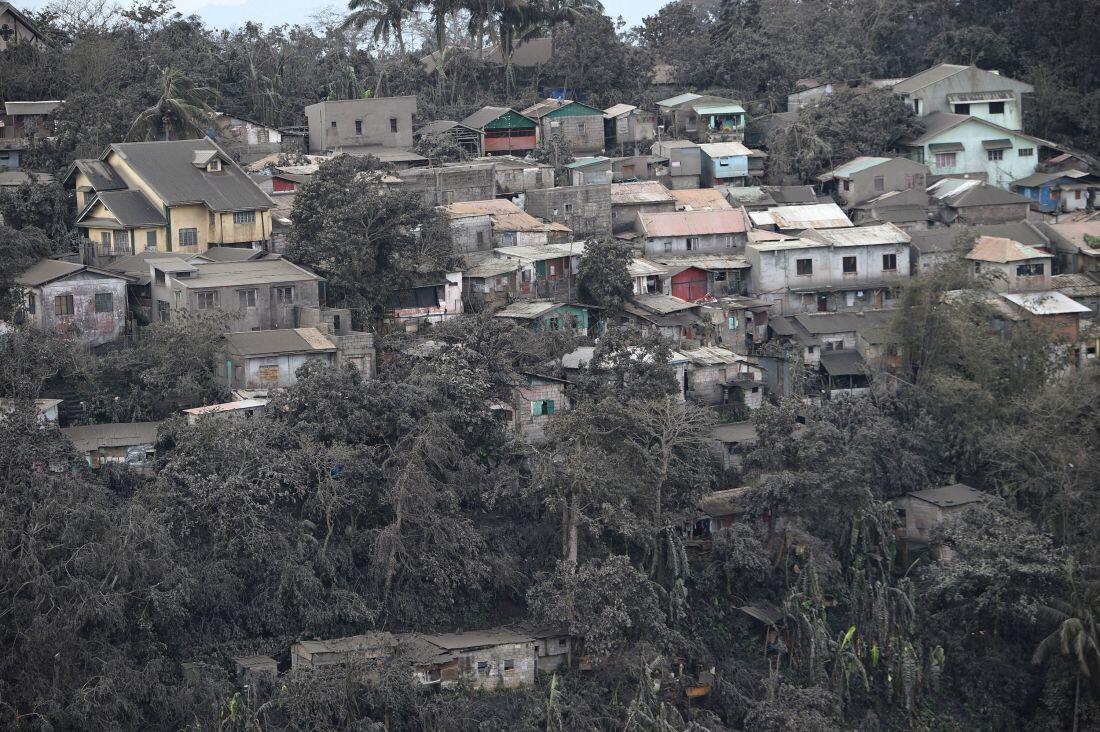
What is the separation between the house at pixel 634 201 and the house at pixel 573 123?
4.14 m

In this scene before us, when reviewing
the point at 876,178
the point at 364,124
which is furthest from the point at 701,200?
the point at 364,124

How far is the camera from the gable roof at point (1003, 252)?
33.8 metres

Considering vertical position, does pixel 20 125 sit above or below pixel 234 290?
above

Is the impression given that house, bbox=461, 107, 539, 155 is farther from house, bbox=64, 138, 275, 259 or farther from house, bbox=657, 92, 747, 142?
house, bbox=64, 138, 275, 259

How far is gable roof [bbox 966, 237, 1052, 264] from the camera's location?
33812mm

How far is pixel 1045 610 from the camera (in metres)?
23.8

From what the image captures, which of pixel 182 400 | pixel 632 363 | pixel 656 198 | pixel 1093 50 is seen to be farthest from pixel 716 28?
pixel 182 400

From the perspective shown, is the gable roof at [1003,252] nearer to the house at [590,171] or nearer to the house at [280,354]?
the house at [590,171]

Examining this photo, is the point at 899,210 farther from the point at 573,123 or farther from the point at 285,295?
the point at 285,295

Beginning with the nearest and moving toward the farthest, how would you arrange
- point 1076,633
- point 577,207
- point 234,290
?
point 1076,633
point 234,290
point 577,207

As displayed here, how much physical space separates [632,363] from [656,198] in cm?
1064

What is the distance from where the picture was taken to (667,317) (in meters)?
31.2

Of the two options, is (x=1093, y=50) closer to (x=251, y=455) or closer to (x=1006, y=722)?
(x=1006, y=722)

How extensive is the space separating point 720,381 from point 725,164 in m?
11.7
